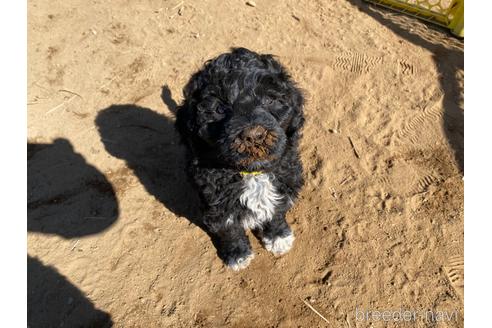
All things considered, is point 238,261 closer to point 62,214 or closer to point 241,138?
point 241,138

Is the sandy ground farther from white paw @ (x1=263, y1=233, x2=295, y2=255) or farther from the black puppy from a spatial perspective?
the black puppy

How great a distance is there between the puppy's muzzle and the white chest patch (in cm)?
70

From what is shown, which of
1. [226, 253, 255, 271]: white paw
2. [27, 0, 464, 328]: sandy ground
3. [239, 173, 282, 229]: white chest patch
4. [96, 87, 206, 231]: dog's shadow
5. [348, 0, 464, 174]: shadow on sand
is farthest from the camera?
[348, 0, 464, 174]: shadow on sand

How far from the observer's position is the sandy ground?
156 inches

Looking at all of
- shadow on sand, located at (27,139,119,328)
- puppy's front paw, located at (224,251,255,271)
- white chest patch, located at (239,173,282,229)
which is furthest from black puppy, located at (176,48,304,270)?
shadow on sand, located at (27,139,119,328)

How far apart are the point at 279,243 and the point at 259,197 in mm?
974

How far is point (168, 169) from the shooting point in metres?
5.04

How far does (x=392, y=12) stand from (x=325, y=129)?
129 inches

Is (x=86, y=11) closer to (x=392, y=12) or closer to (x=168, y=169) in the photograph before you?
(x=168, y=169)

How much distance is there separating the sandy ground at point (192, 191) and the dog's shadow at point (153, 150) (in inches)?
0.9

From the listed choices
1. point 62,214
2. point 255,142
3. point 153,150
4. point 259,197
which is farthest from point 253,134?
point 62,214

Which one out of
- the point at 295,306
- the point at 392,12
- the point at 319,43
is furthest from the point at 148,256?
the point at 392,12

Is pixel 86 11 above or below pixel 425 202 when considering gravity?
below

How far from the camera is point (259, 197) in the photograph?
3.45 m
